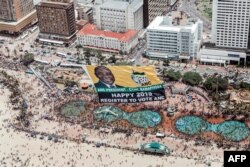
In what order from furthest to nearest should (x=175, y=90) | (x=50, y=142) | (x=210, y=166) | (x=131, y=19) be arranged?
(x=131, y=19) → (x=175, y=90) → (x=50, y=142) → (x=210, y=166)

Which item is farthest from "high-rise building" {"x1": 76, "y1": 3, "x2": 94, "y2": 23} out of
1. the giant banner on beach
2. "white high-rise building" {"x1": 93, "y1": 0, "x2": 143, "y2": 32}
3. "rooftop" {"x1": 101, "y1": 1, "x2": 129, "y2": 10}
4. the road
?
the giant banner on beach

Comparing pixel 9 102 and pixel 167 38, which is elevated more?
pixel 167 38

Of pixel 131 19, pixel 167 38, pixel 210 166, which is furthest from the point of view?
pixel 131 19

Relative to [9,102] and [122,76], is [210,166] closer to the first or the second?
[122,76]

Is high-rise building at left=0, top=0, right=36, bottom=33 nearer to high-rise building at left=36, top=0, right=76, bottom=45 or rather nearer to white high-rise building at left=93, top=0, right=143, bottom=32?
high-rise building at left=36, top=0, right=76, bottom=45

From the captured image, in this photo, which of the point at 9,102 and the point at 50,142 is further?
the point at 9,102

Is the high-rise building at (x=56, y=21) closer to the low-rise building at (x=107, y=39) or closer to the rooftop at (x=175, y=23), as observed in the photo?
the low-rise building at (x=107, y=39)

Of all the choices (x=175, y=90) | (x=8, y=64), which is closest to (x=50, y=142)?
(x=175, y=90)
